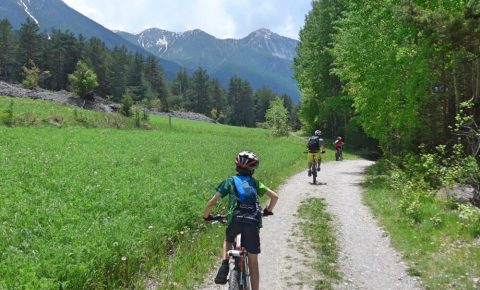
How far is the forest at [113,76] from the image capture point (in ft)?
360

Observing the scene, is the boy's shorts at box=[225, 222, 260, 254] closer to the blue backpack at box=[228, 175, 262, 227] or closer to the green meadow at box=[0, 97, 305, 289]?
the blue backpack at box=[228, 175, 262, 227]

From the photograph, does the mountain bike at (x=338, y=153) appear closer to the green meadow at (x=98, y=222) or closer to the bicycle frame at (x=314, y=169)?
the bicycle frame at (x=314, y=169)

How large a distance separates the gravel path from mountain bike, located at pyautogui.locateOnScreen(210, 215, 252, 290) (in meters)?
1.84

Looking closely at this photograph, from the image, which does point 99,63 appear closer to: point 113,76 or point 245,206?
point 113,76

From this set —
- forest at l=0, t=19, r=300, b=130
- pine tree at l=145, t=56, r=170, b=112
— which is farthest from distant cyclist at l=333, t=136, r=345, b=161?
pine tree at l=145, t=56, r=170, b=112

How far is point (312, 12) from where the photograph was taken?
5984cm

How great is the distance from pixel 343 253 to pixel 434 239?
274cm

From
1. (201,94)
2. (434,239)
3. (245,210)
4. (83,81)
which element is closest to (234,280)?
(245,210)

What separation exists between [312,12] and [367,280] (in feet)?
183

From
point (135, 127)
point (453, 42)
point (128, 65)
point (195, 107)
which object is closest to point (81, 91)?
point (135, 127)

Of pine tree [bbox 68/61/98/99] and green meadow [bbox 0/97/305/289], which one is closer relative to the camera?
green meadow [bbox 0/97/305/289]

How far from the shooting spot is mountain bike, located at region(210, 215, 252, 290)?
655 cm

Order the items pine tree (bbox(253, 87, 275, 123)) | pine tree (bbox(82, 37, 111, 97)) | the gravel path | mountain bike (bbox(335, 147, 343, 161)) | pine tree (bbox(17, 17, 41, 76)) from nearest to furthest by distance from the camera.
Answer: the gravel path, mountain bike (bbox(335, 147, 343, 161)), pine tree (bbox(17, 17, 41, 76)), pine tree (bbox(82, 37, 111, 97)), pine tree (bbox(253, 87, 275, 123))

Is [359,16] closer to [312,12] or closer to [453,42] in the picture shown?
[453,42]
